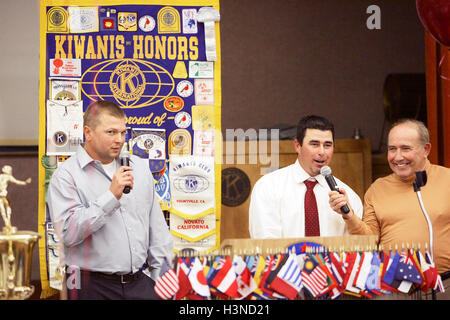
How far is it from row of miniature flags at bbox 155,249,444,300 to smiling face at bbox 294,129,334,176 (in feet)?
2.30

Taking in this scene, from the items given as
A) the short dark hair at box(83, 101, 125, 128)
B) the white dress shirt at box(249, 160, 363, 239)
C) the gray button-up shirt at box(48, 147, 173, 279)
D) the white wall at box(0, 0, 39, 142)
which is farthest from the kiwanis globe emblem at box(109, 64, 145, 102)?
the white wall at box(0, 0, 39, 142)

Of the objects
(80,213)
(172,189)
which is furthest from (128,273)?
(172,189)

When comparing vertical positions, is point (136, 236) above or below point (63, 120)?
below

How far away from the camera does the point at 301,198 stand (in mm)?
3184

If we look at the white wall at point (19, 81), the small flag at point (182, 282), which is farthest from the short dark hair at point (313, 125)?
the white wall at point (19, 81)

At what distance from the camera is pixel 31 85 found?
16.9ft

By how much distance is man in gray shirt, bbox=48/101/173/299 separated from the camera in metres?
2.92

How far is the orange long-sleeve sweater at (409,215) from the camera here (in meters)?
2.95

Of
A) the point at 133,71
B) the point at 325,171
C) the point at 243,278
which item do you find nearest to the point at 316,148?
the point at 325,171

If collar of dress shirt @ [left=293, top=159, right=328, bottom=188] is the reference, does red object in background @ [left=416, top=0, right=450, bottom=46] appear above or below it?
above

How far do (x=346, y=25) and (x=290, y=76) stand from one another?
72 centimetres

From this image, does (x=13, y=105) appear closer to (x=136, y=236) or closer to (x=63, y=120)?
(x=63, y=120)

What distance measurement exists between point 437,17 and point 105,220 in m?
2.04

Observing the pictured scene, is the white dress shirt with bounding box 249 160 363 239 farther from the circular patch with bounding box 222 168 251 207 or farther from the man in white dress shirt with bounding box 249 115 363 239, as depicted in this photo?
the circular patch with bounding box 222 168 251 207
